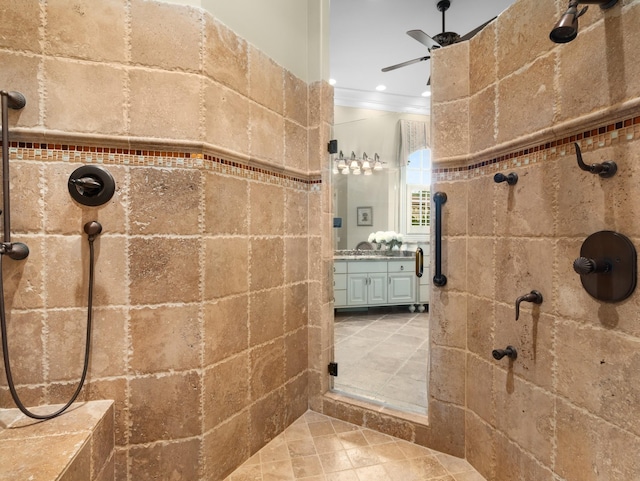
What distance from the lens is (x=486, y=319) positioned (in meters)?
1.48

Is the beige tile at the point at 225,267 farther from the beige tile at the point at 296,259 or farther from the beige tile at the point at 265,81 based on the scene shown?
the beige tile at the point at 265,81

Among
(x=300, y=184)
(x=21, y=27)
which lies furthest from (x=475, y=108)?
(x=21, y=27)

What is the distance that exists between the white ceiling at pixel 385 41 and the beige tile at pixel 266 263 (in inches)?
105

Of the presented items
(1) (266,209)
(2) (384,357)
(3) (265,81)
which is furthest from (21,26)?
(2) (384,357)

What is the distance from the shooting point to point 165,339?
1321 mm

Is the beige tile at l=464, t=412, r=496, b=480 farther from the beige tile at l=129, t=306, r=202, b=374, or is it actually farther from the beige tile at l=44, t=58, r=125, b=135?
the beige tile at l=44, t=58, r=125, b=135

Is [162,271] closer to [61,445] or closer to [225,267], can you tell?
[225,267]

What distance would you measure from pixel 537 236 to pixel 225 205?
1.32 metres

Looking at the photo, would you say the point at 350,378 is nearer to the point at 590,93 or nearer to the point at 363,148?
the point at 590,93

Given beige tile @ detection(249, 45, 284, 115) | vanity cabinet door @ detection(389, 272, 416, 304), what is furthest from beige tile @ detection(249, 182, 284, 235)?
vanity cabinet door @ detection(389, 272, 416, 304)

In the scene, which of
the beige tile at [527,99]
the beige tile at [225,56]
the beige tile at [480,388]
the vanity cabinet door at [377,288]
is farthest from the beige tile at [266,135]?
the vanity cabinet door at [377,288]

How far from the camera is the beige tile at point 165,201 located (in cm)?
128

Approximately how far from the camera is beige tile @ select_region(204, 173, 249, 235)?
1.37 metres

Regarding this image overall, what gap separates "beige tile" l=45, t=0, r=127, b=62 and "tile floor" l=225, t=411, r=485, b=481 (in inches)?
75.6
